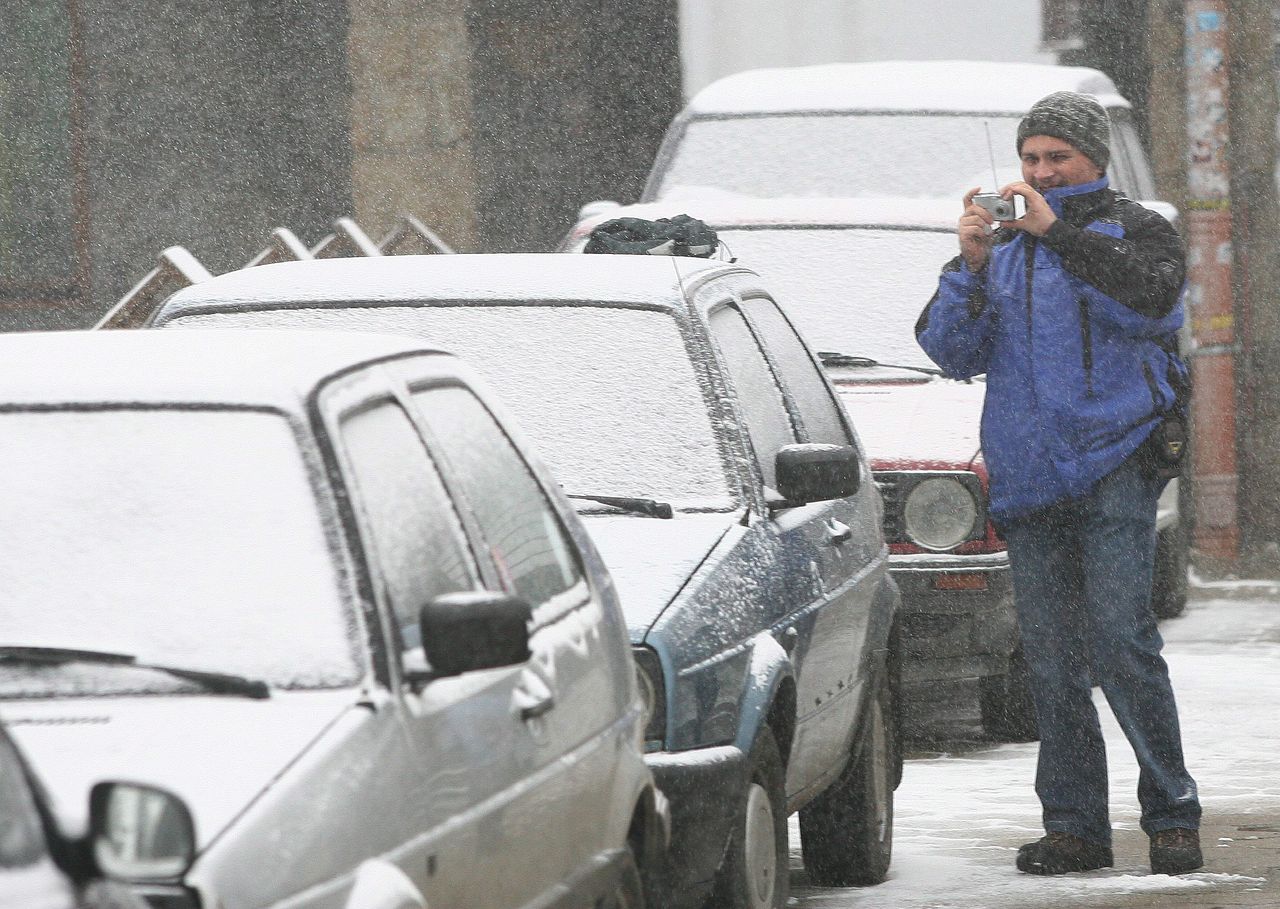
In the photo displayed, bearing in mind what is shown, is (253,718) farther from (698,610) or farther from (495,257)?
(495,257)

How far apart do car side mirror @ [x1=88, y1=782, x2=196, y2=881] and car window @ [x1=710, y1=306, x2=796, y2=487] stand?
343 cm

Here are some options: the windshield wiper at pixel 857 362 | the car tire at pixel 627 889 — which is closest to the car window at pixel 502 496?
the car tire at pixel 627 889

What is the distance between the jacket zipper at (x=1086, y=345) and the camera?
7074 millimetres

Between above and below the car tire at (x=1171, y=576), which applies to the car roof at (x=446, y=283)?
above

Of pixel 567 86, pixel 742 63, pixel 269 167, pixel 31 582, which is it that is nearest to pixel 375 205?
pixel 269 167

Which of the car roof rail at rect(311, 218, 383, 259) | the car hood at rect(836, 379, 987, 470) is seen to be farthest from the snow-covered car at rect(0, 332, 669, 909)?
the car roof rail at rect(311, 218, 383, 259)

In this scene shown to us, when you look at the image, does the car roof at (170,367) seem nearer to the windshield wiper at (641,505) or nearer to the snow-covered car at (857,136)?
the windshield wiper at (641,505)

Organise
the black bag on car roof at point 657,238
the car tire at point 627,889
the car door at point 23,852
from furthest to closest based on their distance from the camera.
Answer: the black bag on car roof at point 657,238 < the car tire at point 627,889 < the car door at point 23,852

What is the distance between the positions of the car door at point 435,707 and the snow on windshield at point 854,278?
580 cm

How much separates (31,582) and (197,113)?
1177 centimetres

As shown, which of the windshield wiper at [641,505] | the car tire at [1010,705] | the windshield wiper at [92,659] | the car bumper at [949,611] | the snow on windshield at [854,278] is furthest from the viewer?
the snow on windshield at [854,278]

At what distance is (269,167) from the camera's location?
1562 cm

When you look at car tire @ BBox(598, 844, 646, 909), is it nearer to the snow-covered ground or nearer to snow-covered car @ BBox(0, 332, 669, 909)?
snow-covered car @ BBox(0, 332, 669, 909)

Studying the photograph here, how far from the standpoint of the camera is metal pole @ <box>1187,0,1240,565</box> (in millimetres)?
15156
